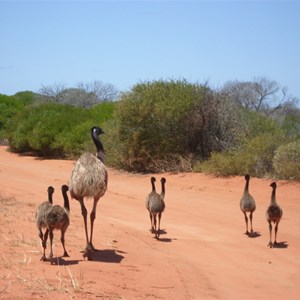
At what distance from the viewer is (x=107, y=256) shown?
9.90 m

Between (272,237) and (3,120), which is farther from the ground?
(3,120)

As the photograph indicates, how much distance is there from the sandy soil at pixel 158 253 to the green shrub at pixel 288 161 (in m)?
0.78

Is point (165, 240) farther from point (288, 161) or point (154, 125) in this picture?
point (154, 125)

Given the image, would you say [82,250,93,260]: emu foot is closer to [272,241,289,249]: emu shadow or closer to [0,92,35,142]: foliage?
[272,241,289,249]: emu shadow

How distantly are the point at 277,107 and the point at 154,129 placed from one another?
117 feet

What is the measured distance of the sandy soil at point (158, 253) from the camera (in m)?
7.86

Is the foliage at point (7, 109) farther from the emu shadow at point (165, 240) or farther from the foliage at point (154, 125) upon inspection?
the emu shadow at point (165, 240)

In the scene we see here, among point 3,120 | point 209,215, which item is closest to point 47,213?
point 209,215

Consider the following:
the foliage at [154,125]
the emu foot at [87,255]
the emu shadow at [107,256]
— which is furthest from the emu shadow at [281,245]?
the foliage at [154,125]

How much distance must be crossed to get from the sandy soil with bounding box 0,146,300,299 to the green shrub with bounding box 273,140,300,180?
2.57ft

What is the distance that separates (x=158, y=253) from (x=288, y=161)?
1082 centimetres

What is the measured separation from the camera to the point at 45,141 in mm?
35125

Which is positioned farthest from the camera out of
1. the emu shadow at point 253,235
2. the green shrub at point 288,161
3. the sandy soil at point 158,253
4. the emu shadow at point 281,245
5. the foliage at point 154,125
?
the foliage at point 154,125

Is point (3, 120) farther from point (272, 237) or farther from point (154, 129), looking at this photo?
point (272, 237)
